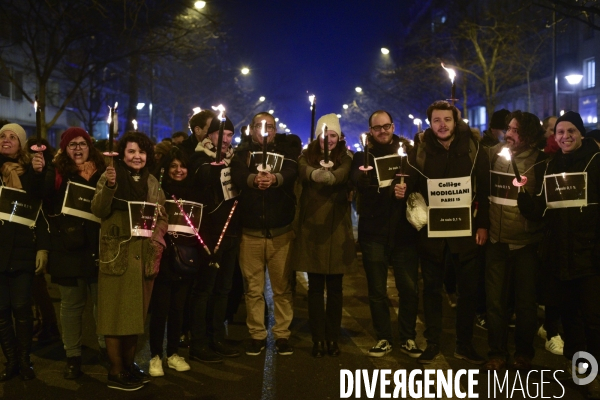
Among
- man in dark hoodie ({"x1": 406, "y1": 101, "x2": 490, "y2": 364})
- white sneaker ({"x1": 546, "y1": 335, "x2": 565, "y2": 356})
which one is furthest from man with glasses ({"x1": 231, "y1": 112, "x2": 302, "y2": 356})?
white sneaker ({"x1": 546, "y1": 335, "x2": 565, "y2": 356})

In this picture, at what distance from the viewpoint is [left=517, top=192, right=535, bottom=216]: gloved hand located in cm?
573

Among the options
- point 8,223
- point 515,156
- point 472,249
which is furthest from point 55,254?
point 515,156

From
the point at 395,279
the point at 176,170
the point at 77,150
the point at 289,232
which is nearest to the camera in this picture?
the point at 77,150

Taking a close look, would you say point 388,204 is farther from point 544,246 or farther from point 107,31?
point 107,31

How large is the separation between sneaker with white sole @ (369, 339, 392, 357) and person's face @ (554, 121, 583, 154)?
8.34 ft

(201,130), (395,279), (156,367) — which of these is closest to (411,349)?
(395,279)

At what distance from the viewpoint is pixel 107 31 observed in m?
17.9

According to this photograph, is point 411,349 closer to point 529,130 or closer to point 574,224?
point 574,224

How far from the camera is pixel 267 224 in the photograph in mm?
6508

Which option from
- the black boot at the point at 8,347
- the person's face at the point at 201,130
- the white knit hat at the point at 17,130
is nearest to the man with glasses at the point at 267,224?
the person's face at the point at 201,130

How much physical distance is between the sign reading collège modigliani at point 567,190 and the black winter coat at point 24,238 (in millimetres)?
4528

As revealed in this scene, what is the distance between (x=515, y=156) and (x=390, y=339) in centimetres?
223

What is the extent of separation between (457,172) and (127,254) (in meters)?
3.13

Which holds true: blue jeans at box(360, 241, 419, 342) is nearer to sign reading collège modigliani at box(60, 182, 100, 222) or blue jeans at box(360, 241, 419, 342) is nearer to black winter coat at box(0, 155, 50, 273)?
sign reading collège modigliani at box(60, 182, 100, 222)
